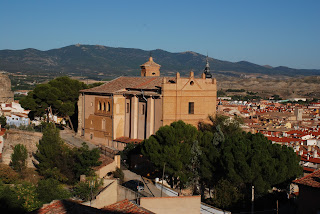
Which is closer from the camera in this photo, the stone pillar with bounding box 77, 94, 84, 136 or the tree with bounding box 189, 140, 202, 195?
the tree with bounding box 189, 140, 202, 195

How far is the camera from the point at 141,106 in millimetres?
28734

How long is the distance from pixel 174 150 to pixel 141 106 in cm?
763

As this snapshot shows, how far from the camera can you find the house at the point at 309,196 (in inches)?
573

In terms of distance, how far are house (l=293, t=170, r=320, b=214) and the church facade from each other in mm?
13125

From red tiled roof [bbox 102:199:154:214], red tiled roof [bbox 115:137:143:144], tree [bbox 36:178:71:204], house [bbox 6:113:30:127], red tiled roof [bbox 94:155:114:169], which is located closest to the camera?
red tiled roof [bbox 102:199:154:214]

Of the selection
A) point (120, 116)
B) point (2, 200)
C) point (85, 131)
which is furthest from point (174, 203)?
point (85, 131)

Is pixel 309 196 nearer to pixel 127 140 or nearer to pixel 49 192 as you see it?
Result: pixel 49 192

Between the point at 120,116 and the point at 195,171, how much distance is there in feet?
33.1

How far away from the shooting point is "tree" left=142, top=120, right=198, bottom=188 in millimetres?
21328

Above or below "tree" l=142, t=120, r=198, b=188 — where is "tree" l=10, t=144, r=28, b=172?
below

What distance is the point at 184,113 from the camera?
27891 millimetres

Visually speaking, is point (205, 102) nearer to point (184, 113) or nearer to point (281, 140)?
point (184, 113)

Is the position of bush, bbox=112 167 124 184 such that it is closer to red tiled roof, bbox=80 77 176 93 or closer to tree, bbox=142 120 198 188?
tree, bbox=142 120 198 188

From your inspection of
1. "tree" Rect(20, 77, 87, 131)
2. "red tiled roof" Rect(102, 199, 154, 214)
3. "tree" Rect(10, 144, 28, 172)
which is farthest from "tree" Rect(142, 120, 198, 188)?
"tree" Rect(20, 77, 87, 131)
